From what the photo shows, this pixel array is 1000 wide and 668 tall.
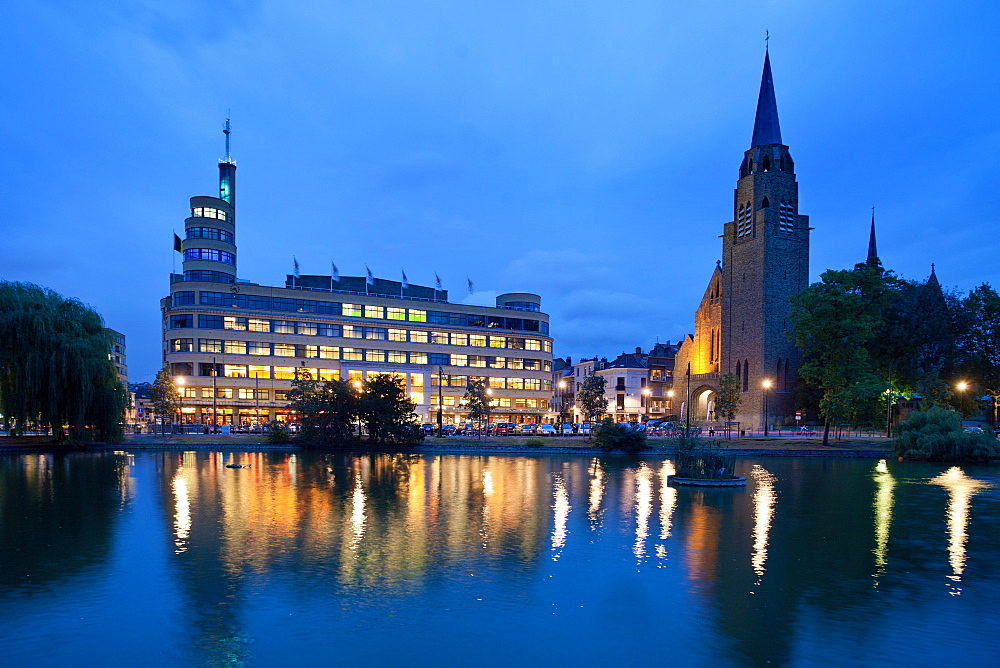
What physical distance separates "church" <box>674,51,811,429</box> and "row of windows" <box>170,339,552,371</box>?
32508 mm

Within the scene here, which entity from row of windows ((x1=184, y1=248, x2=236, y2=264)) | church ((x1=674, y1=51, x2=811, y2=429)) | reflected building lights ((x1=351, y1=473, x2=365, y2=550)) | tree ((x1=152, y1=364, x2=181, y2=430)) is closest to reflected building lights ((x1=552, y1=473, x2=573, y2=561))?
reflected building lights ((x1=351, y1=473, x2=365, y2=550))

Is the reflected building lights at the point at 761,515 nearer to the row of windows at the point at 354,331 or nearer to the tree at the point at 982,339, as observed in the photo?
the tree at the point at 982,339

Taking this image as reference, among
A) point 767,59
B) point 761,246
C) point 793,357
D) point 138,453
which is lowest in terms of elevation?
point 138,453

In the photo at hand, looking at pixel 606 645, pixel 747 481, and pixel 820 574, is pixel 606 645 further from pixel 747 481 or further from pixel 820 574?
pixel 747 481

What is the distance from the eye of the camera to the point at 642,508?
2472 cm

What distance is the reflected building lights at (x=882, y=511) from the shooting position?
1739 centimetres

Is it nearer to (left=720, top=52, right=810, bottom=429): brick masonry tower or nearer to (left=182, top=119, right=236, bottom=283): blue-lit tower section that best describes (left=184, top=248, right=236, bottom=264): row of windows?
(left=182, top=119, right=236, bottom=283): blue-lit tower section

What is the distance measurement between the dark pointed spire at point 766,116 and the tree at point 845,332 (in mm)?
26954

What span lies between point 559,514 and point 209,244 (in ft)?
268

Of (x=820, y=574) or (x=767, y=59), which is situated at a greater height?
(x=767, y=59)

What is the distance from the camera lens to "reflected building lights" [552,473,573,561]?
59.7ft

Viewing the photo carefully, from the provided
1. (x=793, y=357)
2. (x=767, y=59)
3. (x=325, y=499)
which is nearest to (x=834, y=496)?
(x=325, y=499)

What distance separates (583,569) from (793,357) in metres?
76.8

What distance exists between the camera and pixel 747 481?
115 feet
